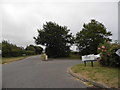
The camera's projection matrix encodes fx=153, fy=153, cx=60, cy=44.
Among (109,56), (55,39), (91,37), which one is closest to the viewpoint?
(109,56)

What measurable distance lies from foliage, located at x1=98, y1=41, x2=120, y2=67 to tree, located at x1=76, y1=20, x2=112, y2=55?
18.2m

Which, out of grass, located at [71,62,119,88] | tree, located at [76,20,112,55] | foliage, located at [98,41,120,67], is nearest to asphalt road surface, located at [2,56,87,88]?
grass, located at [71,62,119,88]

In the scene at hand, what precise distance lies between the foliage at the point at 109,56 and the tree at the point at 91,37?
18.2 meters

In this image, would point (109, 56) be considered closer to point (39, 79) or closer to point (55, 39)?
point (39, 79)

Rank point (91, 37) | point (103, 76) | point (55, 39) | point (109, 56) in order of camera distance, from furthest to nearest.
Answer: point (55, 39)
point (91, 37)
point (109, 56)
point (103, 76)

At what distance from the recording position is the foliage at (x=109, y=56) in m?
11.7

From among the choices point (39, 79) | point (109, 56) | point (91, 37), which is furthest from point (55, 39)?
point (39, 79)

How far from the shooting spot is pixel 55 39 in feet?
111

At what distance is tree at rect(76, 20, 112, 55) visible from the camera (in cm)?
3150

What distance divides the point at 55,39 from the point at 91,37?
785 centimetres

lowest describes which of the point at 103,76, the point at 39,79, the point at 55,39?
the point at 39,79

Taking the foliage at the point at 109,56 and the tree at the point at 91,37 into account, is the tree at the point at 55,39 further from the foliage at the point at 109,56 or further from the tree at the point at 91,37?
the foliage at the point at 109,56

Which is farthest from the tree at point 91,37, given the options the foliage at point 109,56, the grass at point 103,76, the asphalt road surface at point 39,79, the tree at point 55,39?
the grass at point 103,76

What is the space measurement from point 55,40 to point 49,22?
18.0ft
